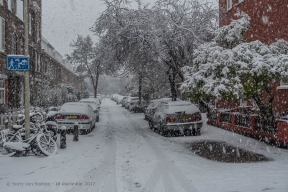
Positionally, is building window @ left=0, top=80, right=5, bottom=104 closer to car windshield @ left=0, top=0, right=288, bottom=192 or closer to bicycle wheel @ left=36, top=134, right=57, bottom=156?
car windshield @ left=0, top=0, right=288, bottom=192

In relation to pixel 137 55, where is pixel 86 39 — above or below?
above

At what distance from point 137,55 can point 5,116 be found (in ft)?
24.1

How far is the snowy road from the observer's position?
591cm

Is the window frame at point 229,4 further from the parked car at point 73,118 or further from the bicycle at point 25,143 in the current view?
the bicycle at point 25,143

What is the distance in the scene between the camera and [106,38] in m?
15.8

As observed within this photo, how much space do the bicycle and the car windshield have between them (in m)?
0.03

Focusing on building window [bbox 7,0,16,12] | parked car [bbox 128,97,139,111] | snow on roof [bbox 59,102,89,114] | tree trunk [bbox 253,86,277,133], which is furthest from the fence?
parked car [bbox 128,97,139,111]

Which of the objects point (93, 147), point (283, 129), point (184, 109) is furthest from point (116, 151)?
point (283, 129)

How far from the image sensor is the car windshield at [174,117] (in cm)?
658

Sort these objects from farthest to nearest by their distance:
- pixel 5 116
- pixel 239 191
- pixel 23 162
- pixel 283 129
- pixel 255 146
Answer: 1. pixel 5 116
2. pixel 255 146
3. pixel 283 129
4. pixel 23 162
5. pixel 239 191

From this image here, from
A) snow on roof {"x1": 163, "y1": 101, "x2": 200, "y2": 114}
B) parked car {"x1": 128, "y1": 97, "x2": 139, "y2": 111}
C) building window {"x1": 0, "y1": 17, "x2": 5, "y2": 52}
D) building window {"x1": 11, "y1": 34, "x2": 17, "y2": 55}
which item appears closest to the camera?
snow on roof {"x1": 163, "y1": 101, "x2": 200, "y2": 114}

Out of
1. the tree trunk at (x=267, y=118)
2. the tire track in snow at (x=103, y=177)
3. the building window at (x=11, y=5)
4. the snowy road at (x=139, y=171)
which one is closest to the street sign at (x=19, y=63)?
the snowy road at (x=139, y=171)

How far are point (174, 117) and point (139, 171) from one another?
18.8 feet

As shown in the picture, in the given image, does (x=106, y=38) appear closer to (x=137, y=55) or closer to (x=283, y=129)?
(x=137, y=55)
